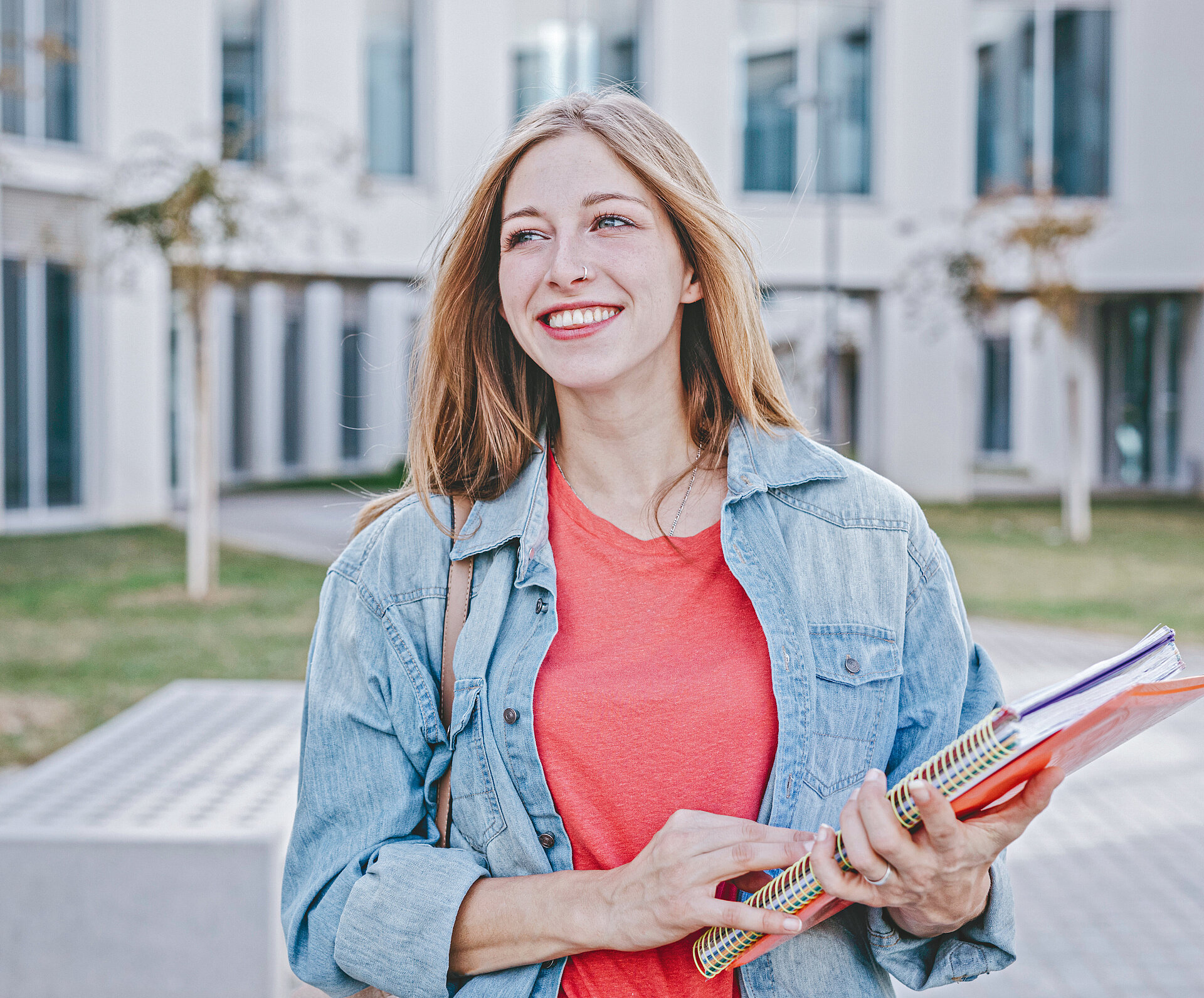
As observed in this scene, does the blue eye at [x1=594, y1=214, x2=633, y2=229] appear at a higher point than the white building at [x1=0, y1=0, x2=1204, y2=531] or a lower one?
lower

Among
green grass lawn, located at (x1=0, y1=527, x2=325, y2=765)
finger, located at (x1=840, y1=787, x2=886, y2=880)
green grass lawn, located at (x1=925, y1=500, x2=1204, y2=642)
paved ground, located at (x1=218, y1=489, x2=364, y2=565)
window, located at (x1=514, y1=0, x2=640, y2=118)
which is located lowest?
green grass lawn, located at (x1=0, y1=527, x2=325, y2=765)

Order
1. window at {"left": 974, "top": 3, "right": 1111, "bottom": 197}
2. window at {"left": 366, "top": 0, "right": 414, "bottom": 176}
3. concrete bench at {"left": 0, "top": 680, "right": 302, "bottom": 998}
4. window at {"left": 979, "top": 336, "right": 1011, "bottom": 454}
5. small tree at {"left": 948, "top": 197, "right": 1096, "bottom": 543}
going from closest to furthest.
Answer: concrete bench at {"left": 0, "top": 680, "right": 302, "bottom": 998} → small tree at {"left": 948, "top": 197, "right": 1096, "bottom": 543} → window at {"left": 366, "top": 0, "right": 414, "bottom": 176} → window at {"left": 974, "top": 3, "right": 1111, "bottom": 197} → window at {"left": 979, "top": 336, "right": 1011, "bottom": 454}

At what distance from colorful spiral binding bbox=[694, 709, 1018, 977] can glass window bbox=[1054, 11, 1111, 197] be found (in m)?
23.3

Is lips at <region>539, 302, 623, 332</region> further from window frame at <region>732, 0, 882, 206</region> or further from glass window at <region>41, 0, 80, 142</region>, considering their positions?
window frame at <region>732, 0, 882, 206</region>

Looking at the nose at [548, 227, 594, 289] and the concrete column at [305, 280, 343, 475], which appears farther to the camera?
the concrete column at [305, 280, 343, 475]

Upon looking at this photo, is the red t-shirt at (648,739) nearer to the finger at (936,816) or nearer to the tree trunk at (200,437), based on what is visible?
the finger at (936,816)

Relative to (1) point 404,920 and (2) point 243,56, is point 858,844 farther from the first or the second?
(2) point 243,56

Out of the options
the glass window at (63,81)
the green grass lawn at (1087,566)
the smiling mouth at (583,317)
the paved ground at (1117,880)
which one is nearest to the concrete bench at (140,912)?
the paved ground at (1117,880)

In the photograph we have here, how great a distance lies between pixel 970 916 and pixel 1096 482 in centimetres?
2677

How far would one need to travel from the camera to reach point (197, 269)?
39.0ft

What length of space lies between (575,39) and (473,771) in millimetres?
21352

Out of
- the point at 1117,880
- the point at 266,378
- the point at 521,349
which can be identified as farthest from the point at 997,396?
the point at 521,349

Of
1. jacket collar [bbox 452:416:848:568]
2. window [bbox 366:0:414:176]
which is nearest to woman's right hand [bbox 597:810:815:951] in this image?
jacket collar [bbox 452:416:848:568]

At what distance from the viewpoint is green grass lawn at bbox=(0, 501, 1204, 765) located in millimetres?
8453
